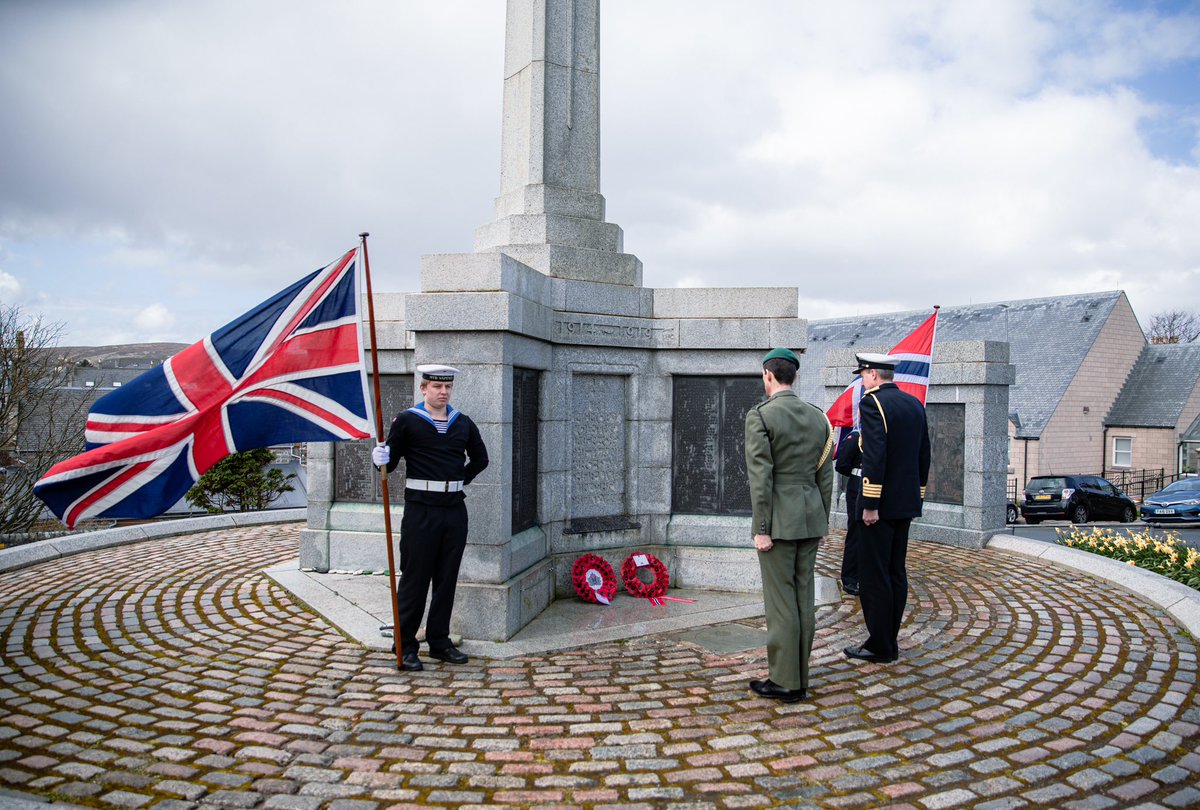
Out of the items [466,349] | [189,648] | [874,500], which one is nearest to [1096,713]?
[874,500]

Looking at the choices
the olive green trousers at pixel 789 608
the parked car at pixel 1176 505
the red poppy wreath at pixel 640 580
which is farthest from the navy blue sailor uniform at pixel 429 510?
the parked car at pixel 1176 505

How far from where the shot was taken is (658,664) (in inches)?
207

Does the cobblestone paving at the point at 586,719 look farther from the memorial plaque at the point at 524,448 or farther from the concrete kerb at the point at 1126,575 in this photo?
the memorial plaque at the point at 524,448

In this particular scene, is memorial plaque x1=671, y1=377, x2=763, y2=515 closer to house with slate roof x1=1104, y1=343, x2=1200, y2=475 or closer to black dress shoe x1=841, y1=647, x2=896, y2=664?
black dress shoe x1=841, y1=647, x2=896, y2=664

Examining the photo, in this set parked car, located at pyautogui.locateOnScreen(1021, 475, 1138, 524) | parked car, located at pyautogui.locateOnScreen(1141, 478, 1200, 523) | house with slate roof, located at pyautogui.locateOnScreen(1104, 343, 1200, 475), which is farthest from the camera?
house with slate roof, located at pyautogui.locateOnScreen(1104, 343, 1200, 475)

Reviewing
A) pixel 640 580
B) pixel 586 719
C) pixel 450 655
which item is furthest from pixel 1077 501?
pixel 586 719

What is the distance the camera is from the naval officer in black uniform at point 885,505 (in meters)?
5.31

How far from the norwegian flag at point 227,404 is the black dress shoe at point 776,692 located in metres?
2.92

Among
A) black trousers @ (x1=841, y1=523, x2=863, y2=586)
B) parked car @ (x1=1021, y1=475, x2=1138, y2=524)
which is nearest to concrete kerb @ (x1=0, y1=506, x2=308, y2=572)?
black trousers @ (x1=841, y1=523, x2=863, y2=586)

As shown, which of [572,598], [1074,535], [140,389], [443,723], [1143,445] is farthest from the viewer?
[1143,445]

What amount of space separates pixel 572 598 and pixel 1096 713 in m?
3.95

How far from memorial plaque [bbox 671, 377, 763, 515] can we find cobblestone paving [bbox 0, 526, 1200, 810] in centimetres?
160

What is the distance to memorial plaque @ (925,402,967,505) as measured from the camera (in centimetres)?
1039

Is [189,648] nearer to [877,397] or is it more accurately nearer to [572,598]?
[572,598]
